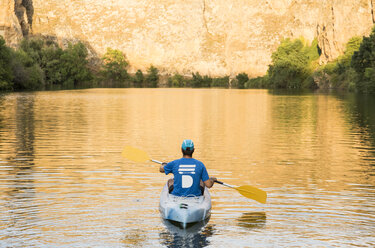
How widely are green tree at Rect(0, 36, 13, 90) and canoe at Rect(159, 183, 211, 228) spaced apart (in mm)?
72209

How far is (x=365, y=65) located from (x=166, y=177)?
218ft

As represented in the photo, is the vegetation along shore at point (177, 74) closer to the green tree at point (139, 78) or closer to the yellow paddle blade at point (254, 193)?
the green tree at point (139, 78)

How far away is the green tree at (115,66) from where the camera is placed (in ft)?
574

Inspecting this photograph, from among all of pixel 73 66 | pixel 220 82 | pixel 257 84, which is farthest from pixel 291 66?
pixel 73 66

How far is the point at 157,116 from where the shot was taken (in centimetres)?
4012

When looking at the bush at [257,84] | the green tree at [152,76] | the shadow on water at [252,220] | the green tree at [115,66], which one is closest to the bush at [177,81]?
the green tree at [152,76]

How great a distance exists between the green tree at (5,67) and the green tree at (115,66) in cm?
9038

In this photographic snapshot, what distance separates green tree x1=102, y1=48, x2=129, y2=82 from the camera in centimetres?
17500

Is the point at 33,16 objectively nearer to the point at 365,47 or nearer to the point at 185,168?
the point at 365,47

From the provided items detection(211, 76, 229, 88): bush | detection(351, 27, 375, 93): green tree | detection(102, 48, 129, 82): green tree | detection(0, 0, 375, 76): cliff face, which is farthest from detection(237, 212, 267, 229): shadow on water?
detection(102, 48, 129, 82): green tree

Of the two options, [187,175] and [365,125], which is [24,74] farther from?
[187,175]

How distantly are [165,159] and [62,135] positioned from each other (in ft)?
27.9

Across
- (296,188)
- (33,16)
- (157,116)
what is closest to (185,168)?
(296,188)

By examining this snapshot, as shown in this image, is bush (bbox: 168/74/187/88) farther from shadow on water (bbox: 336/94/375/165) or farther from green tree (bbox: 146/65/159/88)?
shadow on water (bbox: 336/94/375/165)
